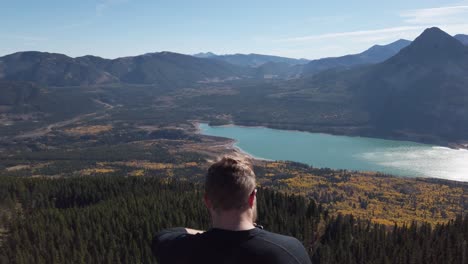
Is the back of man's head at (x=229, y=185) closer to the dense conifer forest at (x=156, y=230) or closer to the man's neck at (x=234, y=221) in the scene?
the man's neck at (x=234, y=221)

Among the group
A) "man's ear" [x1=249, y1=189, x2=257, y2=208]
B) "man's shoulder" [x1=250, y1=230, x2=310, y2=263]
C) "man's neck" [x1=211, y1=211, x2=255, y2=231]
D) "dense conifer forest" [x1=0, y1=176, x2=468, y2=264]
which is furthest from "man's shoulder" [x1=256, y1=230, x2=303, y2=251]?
"dense conifer forest" [x1=0, y1=176, x2=468, y2=264]

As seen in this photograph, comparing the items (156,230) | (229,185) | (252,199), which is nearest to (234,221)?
(252,199)

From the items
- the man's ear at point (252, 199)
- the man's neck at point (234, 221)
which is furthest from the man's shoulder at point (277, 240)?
the man's ear at point (252, 199)

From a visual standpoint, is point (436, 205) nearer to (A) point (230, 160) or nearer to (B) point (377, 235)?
(B) point (377, 235)

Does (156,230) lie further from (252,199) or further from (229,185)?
(229,185)

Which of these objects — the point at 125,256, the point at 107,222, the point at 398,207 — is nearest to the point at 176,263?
the point at 125,256

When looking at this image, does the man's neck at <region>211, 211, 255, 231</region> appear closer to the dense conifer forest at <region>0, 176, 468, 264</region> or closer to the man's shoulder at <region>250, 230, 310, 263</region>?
the man's shoulder at <region>250, 230, 310, 263</region>
